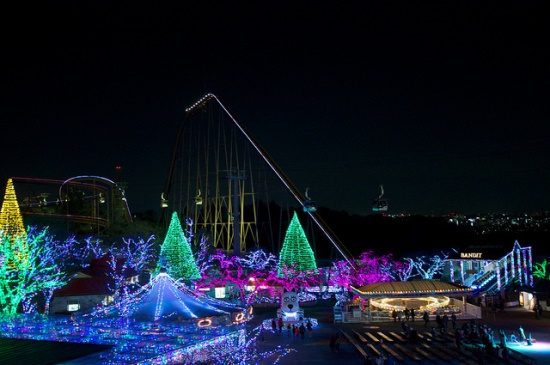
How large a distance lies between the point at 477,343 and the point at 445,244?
168ft

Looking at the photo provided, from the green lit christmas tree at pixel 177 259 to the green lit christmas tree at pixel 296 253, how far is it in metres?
5.54

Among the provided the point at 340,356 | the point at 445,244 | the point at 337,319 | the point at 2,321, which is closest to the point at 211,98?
the point at 337,319

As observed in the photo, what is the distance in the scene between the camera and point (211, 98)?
139 feet

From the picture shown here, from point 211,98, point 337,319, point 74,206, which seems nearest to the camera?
point 337,319

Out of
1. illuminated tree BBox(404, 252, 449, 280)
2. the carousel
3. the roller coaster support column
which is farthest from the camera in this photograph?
the roller coaster support column

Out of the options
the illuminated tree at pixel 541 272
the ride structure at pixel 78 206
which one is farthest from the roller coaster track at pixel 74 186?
the illuminated tree at pixel 541 272

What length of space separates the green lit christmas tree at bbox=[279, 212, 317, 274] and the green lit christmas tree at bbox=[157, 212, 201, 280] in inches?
218

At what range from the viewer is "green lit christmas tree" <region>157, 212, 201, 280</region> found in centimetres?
3259

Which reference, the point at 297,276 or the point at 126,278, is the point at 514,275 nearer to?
the point at 297,276

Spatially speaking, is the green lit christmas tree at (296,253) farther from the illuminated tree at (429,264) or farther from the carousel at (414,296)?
the illuminated tree at (429,264)

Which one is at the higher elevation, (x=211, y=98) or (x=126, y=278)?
(x=211, y=98)

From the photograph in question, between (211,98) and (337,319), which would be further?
(211,98)

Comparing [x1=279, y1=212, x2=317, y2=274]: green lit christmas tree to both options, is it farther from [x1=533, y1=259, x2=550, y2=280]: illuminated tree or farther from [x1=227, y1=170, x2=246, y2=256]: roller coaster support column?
[x1=533, y1=259, x2=550, y2=280]: illuminated tree

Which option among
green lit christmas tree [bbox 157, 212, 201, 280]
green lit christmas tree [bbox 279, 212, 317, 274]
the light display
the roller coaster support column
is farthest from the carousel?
the roller coaster support column
